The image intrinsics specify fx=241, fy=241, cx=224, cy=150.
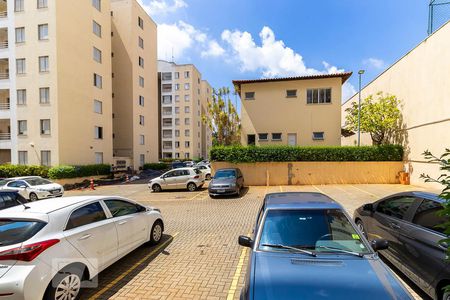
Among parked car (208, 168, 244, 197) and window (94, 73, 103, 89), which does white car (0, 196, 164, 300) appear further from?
window (94, 73, 103, 89)

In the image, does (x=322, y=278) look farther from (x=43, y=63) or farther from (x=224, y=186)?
(x=43, y=63)

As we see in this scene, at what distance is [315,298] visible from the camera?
2.35 metres

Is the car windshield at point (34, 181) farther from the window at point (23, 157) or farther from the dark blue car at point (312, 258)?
the dark blue car at point (312, 258)

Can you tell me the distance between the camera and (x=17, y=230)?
3.67 m

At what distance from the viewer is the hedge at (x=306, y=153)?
58.8 feet

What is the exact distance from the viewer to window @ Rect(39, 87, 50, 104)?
2272 cm

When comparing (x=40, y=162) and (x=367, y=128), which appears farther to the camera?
(x=40, y=162)

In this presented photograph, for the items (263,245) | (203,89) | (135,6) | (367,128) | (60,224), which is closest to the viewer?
(263,245)

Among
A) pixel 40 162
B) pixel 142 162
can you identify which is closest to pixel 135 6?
pixel 142 162

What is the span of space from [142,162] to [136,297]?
32363mm

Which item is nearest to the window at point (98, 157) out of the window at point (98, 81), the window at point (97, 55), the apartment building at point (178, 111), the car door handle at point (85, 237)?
the window at point (98, 81)

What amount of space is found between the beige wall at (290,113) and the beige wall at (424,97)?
4.54 m

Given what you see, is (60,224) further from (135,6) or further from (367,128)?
(135,6)

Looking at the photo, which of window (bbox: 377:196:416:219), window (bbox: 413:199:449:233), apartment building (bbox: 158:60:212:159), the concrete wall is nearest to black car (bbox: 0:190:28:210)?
window (bbox: 377:196:416:219)
